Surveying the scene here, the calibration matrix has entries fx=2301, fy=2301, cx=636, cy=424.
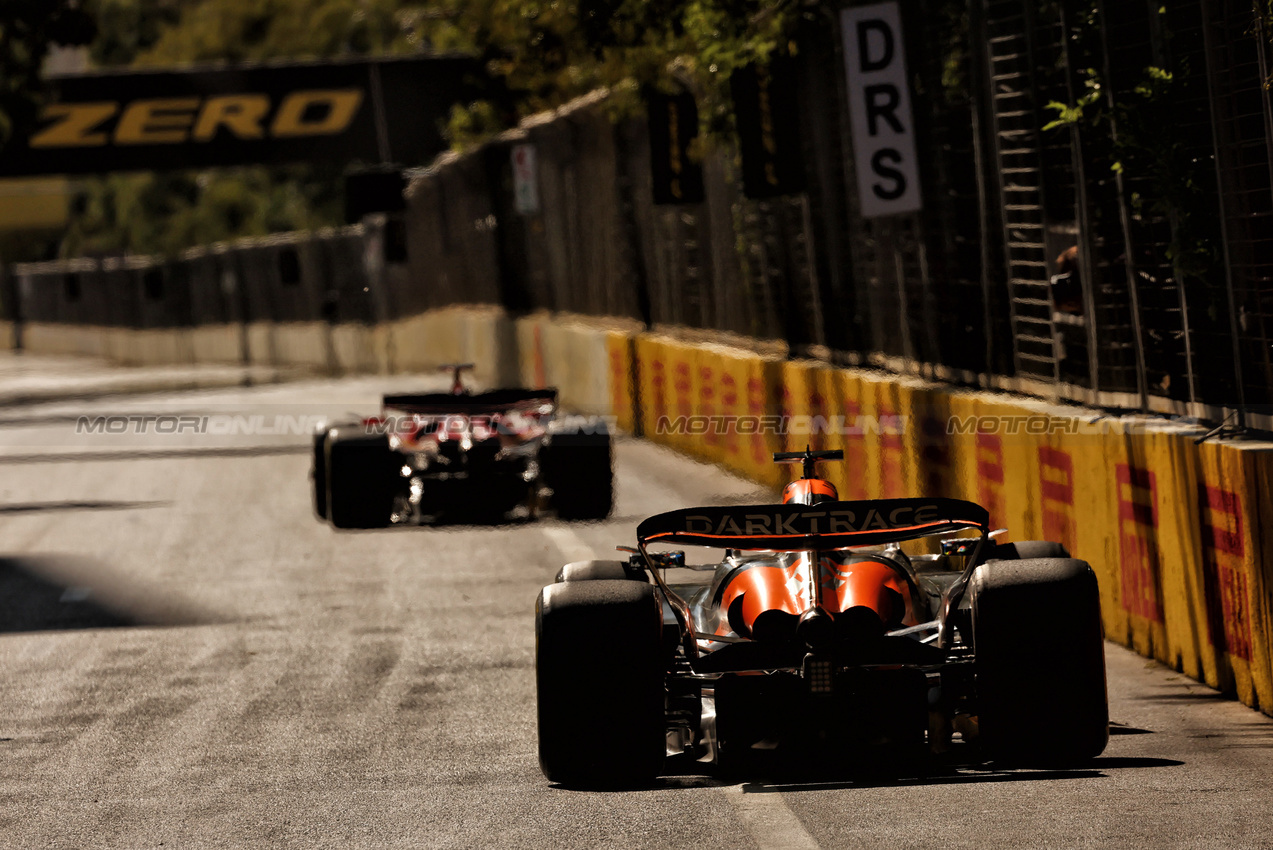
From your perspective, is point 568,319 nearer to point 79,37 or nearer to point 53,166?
point 79,37

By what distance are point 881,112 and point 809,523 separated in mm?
7354

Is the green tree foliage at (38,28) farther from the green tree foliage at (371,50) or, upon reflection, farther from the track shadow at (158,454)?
the track shadow at (158,454)

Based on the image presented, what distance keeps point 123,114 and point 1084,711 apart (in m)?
35.2

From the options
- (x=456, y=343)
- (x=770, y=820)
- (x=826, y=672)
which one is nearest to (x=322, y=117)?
(x=456, y=343)

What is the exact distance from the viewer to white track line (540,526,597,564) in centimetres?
1337

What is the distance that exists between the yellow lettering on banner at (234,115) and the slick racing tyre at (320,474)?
26.2 meters

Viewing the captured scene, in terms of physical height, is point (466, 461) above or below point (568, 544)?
above

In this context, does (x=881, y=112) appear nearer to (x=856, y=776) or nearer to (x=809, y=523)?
(x=809, y=523)

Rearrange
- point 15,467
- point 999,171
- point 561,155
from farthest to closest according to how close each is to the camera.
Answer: point 561,155 → point 15,467 → point 999,171

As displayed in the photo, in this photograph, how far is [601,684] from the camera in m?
6.98

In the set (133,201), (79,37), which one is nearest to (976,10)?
(79,37)

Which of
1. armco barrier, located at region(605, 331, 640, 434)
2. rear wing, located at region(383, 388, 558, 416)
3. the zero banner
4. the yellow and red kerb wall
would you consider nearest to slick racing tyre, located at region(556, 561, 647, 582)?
the yellow and red kerb wall

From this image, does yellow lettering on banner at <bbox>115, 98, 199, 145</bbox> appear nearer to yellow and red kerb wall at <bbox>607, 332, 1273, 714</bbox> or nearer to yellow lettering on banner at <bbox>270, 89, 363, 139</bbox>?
yellow lettering on banner at <bbox>270, 89, 363, 139</bbox>

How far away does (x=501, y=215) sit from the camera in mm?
33969
